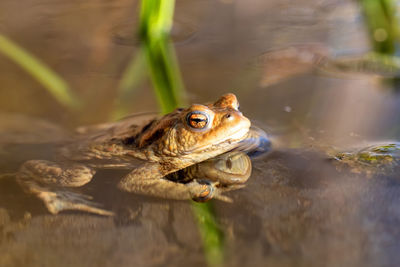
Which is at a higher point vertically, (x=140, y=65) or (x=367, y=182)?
(x=140, y=65)

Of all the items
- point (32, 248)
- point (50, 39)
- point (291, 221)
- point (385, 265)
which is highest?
point (50, 39)

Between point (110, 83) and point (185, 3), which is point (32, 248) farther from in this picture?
point (185, 3)

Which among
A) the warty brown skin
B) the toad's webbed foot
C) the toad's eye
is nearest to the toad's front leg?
the warty brown skin

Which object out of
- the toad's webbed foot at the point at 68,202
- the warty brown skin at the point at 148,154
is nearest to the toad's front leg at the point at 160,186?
the warty brown skin at the point at 148,154

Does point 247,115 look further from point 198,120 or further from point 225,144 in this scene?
point 198,120

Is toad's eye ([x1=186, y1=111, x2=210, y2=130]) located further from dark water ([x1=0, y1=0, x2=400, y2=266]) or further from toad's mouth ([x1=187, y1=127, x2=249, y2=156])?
dark water ([x1=0, y1=0, x2=400, y2=266])

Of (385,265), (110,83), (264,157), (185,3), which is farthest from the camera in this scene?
(185,3)

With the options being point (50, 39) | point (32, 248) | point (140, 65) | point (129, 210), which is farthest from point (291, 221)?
point (50, 39)
